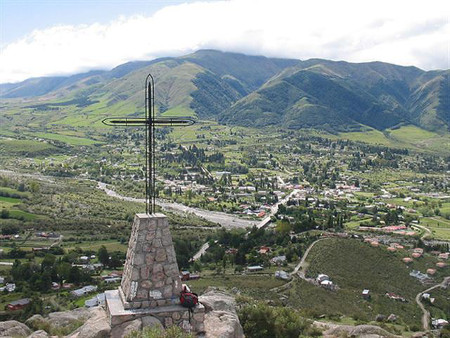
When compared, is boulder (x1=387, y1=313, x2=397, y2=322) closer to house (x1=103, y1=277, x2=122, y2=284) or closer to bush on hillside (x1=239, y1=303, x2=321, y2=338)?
bush on hillside (x1=239, y1=303, x2=321, y2=338)

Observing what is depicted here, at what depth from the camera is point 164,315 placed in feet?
57.0

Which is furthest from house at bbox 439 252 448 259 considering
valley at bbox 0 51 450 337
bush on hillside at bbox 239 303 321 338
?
bush on hillside at bbox 239 303 321 338

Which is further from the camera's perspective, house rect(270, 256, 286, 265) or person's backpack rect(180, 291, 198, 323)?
house rect(270, 256, 286, 265)

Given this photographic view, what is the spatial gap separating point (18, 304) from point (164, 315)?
1468 inches

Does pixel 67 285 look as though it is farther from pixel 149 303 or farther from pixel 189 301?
pixel 189 301

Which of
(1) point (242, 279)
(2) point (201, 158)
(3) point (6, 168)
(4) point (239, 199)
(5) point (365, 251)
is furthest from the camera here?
(2) point (201, 158)

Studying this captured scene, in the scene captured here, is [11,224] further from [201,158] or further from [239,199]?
[201,158]

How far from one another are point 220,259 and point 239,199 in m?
62.0

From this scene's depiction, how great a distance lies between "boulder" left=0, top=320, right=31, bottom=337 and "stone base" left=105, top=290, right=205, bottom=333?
12.2 meters

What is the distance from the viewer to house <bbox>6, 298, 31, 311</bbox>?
156ft

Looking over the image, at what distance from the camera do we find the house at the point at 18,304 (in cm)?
4759

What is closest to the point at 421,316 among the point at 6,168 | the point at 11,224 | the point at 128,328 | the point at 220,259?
the point at 220,259

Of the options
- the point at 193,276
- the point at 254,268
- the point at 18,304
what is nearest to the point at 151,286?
the point at 18,304

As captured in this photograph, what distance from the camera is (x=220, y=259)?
76938 mm
